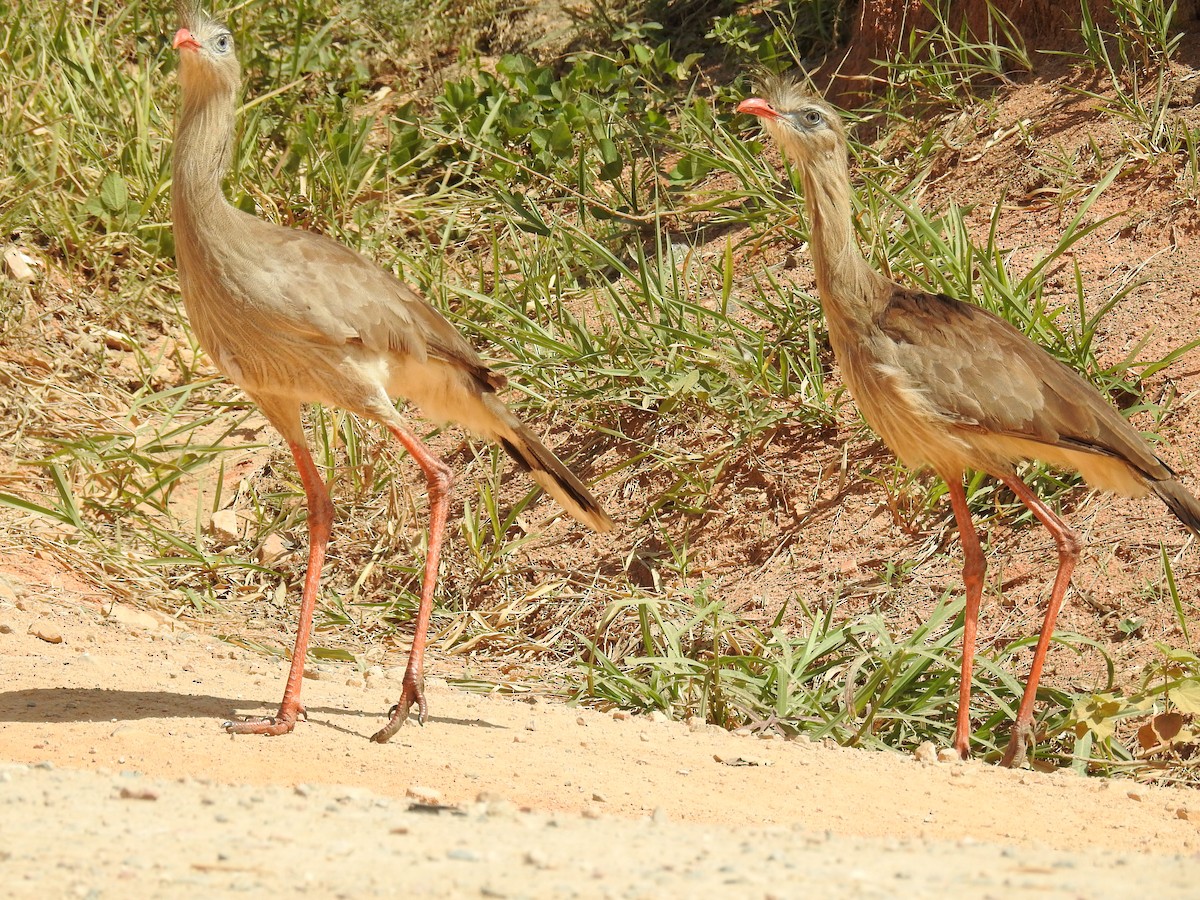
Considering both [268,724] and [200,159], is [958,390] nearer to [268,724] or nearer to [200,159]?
[268,724]

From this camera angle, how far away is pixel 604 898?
206 cm

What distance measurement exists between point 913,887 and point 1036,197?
4.61 m

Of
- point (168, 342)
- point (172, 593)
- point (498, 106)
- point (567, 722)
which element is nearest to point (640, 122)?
point (498, 106)

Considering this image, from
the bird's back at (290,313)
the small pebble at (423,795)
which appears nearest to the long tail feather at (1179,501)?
the bird's back at (290,313)

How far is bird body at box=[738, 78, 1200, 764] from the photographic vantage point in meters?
4.20

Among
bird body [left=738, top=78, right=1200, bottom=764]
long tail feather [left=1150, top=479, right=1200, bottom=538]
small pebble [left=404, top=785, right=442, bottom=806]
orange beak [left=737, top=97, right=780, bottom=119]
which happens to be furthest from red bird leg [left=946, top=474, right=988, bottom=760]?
small pebble [left=404, top=785, right=442, bottom=806]

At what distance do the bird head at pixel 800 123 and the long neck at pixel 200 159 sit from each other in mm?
1549

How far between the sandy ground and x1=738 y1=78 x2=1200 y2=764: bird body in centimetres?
75

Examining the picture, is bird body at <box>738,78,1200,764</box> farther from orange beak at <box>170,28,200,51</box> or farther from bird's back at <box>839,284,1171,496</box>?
orange beak at <box>170,28,200,51</box>

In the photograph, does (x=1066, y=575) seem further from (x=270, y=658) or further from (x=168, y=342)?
(x=168, y=342)

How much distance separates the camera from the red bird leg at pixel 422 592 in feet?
12.5

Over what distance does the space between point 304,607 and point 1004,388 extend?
2067 millimetres

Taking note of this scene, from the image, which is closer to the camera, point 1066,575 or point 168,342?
point 1066,575

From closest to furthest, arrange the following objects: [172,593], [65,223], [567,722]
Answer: [567,722] < [172,593] < [65,223]
